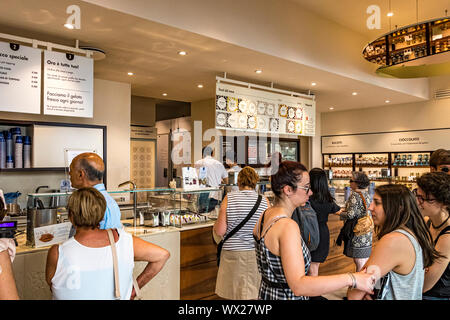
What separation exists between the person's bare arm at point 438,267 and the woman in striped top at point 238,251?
1287mm

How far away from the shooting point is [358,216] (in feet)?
11.9

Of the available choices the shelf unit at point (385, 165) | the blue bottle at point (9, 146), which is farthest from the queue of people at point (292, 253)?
the shelf unit at point (385, 165)

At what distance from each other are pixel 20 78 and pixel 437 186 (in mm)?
3698

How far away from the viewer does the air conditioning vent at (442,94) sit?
6997 millimetres

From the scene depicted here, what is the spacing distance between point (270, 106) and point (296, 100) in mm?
675

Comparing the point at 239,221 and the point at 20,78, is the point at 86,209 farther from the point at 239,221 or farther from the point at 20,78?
the point at 20,78

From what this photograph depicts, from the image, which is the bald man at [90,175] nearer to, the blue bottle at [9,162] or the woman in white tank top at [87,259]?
the woman in white tank top at [87,259]

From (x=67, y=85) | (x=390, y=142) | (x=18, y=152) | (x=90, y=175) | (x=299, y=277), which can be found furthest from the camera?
(x=390, y=142)

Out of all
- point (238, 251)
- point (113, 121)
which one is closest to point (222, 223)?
point (238, 251)

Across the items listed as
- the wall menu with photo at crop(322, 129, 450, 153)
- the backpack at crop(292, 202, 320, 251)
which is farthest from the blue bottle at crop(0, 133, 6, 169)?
the wall menu with photo at crop(322, 129, 450, 153)

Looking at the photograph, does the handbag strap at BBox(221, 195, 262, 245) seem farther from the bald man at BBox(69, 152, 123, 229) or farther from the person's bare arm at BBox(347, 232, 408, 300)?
the person's bare arm at BBox(347, 232, 408, 300)

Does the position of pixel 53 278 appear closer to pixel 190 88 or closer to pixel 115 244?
pixel 115 244

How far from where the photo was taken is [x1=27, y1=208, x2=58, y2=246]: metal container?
237cm
